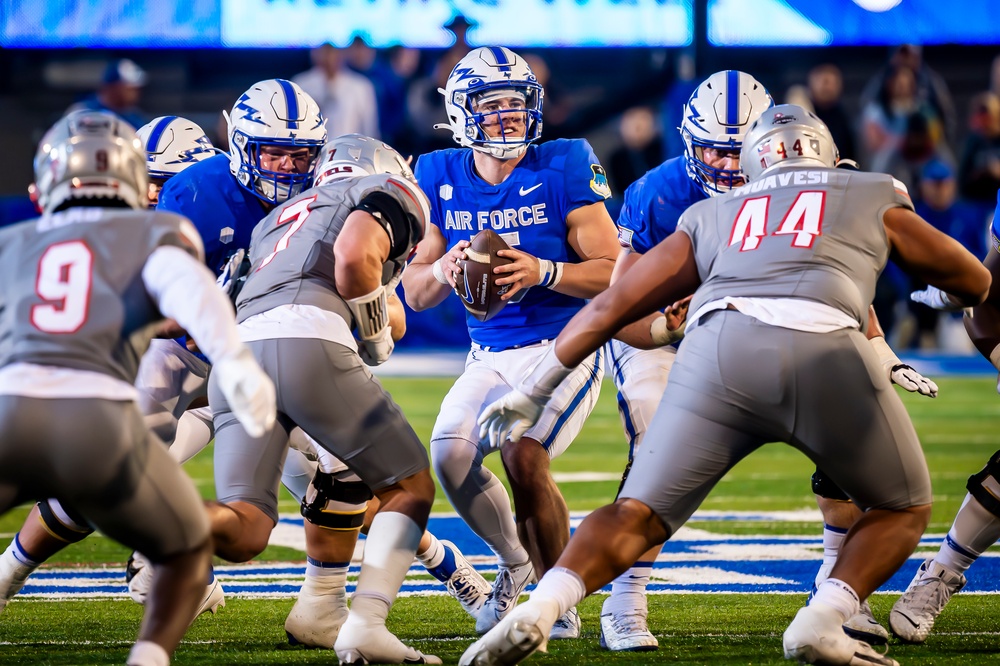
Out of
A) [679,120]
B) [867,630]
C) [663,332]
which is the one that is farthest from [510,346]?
[679,120]

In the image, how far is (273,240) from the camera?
3.95m

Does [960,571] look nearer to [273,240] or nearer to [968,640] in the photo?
[968,640]

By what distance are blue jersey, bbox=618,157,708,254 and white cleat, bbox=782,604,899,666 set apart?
5.45 feet

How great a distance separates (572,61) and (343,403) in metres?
11.7

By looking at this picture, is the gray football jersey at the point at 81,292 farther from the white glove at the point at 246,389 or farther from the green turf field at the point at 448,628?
the green turf field at the point at 448,628

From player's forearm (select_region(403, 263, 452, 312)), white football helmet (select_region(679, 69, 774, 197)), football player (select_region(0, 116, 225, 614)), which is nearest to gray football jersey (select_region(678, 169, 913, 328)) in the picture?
white football helmet (select_region(679, 69, 774, 197))

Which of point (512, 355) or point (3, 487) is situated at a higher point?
point (3, 487)

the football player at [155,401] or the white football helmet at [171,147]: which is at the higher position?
the white football helmet at [171,147]

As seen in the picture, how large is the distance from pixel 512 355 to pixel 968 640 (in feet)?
5.50

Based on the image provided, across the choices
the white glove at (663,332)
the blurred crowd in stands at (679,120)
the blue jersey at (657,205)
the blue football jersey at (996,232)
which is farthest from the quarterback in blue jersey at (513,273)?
the blurred crowd in stands at (679,120)

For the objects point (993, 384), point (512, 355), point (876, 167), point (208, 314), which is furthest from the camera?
point (876, 167)

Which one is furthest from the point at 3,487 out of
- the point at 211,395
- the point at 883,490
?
the point at 883,490

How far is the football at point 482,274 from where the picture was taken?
4.27 m

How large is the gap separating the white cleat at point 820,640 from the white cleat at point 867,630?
57 cm
